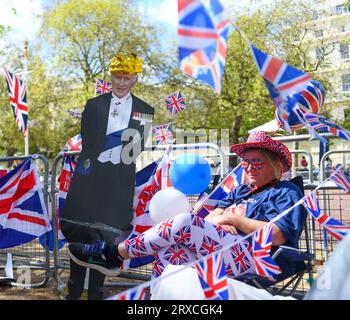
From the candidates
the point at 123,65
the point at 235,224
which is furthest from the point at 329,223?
the point at 123,65

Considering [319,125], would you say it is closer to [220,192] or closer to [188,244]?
[188,244]

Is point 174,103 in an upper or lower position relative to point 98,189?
upper

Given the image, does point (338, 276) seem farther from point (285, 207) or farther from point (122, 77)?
point (122, 77)

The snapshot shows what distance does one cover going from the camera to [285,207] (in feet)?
9.85

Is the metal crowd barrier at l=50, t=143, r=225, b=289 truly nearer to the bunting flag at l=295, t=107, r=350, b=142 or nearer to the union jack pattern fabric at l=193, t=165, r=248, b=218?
the union jack pattern fabric at l=193, t=165, r=248, b=218

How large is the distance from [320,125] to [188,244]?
3.35 feet

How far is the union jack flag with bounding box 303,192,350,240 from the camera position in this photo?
2.04 metres

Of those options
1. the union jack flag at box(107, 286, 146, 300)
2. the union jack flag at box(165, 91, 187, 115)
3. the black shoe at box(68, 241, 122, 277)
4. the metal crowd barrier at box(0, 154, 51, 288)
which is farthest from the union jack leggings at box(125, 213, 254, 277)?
the union jack flag at box(165, 91, 187, 115)

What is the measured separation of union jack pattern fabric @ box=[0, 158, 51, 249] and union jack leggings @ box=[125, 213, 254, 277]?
2040 millimetres

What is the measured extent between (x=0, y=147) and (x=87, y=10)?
34.0 ft

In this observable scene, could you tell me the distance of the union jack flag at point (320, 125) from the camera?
2.06 metres

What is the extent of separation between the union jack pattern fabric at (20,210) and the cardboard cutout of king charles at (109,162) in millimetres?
625

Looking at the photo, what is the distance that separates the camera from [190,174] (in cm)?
373

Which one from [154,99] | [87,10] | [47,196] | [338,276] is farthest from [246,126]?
[338,276]
